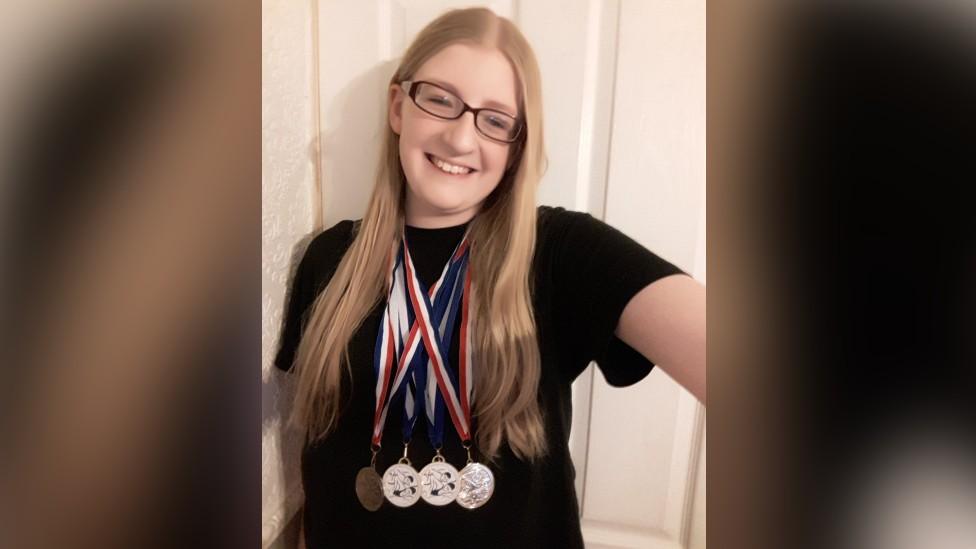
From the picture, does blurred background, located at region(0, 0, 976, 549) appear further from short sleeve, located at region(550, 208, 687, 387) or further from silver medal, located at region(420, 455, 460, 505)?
silver medal, located at region(420, 455, 460, 505)

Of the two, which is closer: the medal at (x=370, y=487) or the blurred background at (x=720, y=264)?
the blurred background at (x=720, y=264)

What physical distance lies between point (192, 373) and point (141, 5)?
237 millimetres

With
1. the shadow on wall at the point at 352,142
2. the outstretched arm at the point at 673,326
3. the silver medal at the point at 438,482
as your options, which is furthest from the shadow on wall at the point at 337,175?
the outstretched arm at the point at 673,326

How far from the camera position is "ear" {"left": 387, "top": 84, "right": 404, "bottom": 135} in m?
0.43

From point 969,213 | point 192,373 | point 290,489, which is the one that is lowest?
point 290,489

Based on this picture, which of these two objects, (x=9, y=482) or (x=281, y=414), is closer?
(x=9, y=482)

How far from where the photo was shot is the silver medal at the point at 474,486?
45 cm

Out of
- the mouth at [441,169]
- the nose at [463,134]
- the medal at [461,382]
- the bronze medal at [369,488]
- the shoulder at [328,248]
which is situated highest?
the nose at [463,134]

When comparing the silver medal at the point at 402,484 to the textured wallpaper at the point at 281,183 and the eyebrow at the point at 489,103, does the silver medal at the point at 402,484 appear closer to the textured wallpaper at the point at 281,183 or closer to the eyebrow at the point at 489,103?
the textured wallpaper at the point at 281,183

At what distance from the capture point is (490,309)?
44 cm

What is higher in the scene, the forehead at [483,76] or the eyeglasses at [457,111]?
the forehead at [483,76]

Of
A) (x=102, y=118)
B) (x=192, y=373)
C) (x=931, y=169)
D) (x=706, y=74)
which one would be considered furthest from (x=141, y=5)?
(x=931, y=169)

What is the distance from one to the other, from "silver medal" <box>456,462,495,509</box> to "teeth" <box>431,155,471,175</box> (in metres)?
0.22

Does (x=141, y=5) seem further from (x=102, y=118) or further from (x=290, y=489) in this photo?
(x=290, y=489)
